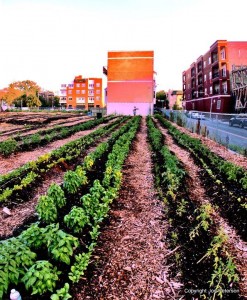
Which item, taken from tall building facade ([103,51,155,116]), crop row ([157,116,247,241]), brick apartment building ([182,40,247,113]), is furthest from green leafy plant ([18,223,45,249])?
tall building facade ([103,51,155,116])

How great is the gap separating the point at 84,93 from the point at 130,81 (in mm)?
53612

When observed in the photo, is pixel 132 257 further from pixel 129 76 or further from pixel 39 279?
pixel 129 76

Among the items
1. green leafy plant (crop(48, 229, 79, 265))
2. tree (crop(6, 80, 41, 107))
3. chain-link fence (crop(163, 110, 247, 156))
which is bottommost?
green leafy plant (crop(48, 229, 79, 265))

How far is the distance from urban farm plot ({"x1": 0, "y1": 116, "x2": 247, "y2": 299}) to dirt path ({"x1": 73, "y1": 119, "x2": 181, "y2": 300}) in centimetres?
1

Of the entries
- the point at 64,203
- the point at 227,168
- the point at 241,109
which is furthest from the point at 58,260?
the point at 241,109

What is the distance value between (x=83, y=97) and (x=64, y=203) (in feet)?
319

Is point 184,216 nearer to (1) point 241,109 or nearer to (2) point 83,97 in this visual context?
(1) point 241,109

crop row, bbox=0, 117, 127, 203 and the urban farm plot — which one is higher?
crop row, bbox=0, 117, 127, 203

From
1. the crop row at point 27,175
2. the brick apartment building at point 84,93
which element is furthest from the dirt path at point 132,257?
the brick apartment building at point 84,93

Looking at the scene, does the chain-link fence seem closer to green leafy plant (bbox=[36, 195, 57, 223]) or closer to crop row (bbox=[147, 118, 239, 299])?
crop row (bbox=[147, 118, 239, 299])

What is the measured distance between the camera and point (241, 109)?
3247 centimetres

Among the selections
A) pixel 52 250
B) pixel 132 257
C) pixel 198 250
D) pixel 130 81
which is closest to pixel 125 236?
Answer: pixel 132 257

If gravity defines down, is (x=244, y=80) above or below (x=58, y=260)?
above

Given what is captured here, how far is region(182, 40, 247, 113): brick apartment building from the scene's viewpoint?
43.5 m
